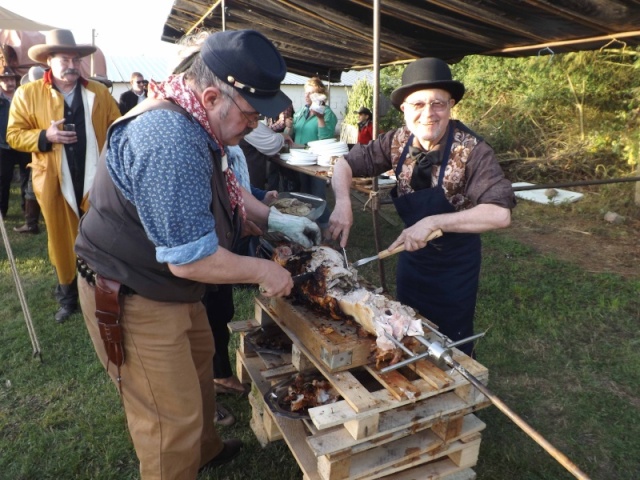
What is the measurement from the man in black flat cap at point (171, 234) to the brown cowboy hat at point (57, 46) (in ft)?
10.8

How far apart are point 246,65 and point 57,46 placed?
3.70 metres

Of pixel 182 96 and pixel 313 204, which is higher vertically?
pixel 182 96

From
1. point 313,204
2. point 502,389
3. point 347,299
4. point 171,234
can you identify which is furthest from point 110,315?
point 502,389

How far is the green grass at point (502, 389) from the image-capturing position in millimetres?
3035

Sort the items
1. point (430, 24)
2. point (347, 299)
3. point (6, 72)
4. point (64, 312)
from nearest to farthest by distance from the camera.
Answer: point (347, 299)
point (64, 312)
point (430, 24)
point (6, 72)

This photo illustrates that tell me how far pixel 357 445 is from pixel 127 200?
1.52 meters

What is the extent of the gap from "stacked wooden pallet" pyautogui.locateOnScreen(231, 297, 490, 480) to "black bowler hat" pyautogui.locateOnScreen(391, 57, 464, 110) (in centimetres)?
147

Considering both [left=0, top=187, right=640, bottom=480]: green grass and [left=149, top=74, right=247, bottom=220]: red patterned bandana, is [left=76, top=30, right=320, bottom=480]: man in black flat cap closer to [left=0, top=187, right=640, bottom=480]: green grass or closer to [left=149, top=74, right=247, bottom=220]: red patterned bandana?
[left=149, top=74, right=247, bottom=220]: red patterned bandana

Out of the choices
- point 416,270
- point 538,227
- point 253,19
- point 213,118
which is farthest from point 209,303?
point 538,227

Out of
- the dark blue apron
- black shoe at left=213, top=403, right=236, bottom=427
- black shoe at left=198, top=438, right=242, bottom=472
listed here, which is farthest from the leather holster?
the dark blue apron

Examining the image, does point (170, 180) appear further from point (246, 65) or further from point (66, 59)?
point (66, 59)

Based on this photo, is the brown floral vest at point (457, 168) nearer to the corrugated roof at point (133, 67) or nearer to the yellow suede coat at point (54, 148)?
the yellow suede coat at point (54, 148)

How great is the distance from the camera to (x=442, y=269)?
3123mm

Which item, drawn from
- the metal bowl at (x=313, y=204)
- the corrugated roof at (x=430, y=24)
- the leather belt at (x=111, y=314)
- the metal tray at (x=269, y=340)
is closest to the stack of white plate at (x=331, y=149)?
the corrugated roof at (x=430, y=24)
